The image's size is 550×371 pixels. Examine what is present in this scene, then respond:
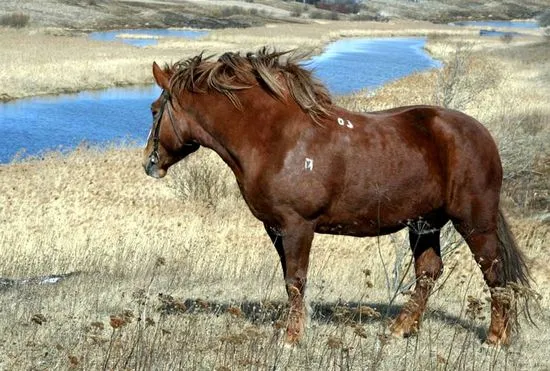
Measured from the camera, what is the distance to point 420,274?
268 inches

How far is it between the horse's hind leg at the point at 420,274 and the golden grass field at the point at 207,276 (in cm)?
16

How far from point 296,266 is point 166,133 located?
1.38 m

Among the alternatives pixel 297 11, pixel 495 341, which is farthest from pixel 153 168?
pixel 297 11

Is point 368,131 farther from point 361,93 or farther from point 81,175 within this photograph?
point 361,93

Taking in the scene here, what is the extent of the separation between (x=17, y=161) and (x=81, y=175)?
11.1 feet

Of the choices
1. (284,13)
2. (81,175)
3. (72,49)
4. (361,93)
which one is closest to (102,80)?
(72,49)

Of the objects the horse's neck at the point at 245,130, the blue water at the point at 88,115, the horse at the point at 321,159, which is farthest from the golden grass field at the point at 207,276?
the blue water at the point at 88,115

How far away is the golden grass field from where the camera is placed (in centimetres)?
520

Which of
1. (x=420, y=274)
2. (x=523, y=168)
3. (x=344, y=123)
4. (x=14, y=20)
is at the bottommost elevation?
(x=14, y=20)

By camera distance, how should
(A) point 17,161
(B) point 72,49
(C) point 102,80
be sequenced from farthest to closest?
(B) point 72,49 → (C) point 102,80 → (A) point 17,161

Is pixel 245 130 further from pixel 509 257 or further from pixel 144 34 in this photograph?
pixel 144 34

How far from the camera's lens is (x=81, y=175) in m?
17.9

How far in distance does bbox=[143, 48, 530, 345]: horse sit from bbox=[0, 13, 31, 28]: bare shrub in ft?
194

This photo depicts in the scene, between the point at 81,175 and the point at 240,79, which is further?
the point at 81,175
